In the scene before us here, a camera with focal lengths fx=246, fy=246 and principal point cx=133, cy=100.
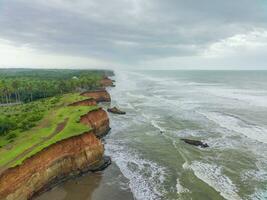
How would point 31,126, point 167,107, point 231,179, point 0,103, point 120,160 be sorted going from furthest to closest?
1. point 0,103
2. point 167,107
3. point 31,126
4. point 120,160
5. point 231,179

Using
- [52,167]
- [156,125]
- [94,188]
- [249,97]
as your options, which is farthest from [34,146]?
[249,97]

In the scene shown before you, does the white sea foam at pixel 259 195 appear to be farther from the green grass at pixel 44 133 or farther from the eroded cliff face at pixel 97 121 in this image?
the eroded cliff face at pixel 97 121

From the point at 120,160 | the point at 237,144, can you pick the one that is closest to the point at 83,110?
the point at 120,160

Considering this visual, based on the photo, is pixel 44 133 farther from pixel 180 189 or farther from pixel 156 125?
pixel 156 125

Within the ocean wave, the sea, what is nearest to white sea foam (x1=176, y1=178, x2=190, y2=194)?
the sea

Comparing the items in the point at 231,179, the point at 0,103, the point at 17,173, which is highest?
the point at 17,173

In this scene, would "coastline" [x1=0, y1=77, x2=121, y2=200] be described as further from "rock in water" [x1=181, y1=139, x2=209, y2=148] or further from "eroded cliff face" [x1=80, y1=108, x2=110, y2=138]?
"rock in water" [x1=181, y1=139, x2=209, y2=148]

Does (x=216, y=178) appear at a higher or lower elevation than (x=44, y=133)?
lower

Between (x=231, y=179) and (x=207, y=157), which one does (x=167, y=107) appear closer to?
(x=207, y=157)
